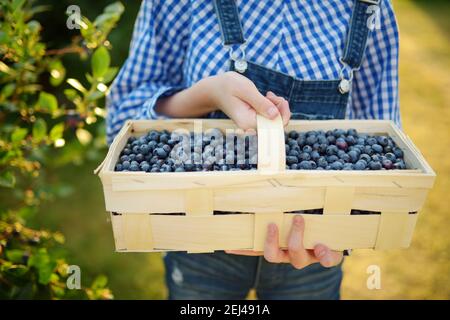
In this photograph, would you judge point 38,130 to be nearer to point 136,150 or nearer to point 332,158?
point 136,150

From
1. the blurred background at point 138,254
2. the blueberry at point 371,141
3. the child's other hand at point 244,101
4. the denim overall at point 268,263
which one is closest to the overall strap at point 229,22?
the denim overall at point 268,263

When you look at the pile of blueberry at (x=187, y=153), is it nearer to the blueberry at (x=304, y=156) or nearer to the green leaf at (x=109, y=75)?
the blueberry at (x=304, y=156)

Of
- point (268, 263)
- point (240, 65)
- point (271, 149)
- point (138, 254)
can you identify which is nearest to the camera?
point (271, 149)

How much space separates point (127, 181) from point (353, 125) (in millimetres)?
504

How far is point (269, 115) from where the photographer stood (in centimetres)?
88

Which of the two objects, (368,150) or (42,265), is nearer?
(368,150)

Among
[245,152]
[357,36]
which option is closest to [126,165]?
[245,152]

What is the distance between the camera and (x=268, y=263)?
1.18m

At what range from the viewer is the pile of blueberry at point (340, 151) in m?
0.90

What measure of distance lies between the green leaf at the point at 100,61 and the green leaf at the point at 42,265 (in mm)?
442

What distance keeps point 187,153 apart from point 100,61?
38cm

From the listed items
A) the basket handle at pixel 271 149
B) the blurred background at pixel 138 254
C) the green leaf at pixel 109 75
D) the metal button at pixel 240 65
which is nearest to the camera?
the basket handle at pixel 271 149

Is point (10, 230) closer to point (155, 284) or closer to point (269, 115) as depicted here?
point (269, 115)
